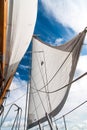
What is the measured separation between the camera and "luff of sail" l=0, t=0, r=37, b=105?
26.2 feet

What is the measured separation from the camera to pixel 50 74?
1408 centimetres

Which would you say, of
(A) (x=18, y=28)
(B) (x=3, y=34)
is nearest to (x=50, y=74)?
(A) (x=18, y=28)

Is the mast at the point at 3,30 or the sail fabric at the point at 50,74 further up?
the mast at the point at 3,30

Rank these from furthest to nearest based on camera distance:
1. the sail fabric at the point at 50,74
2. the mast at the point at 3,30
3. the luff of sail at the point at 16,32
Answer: the sail fabric at the point at 50,74 < the luff of sail at the point at 16,32 < the mast at the point at 3,30

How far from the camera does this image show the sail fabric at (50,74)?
11430mm

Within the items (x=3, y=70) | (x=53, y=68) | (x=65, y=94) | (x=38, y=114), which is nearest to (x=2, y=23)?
(x=3, y=70)

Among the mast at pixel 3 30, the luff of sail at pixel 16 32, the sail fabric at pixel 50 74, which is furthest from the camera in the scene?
the sail fabric at pixel 50 74

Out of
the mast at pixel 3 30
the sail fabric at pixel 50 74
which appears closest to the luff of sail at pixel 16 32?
the mast at pixel 3 30

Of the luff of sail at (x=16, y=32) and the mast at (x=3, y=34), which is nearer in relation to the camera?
the mast at (x=3, y=34)

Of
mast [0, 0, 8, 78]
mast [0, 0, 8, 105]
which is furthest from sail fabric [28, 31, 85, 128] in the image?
mast [0, 0, 8, 78]

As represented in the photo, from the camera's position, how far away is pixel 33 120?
14938 millimetres

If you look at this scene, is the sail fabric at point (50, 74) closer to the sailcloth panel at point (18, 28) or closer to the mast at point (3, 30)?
the sailcloth panel at point (18, 28)

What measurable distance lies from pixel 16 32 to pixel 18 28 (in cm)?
15

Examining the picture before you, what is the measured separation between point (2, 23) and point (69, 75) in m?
5.06
